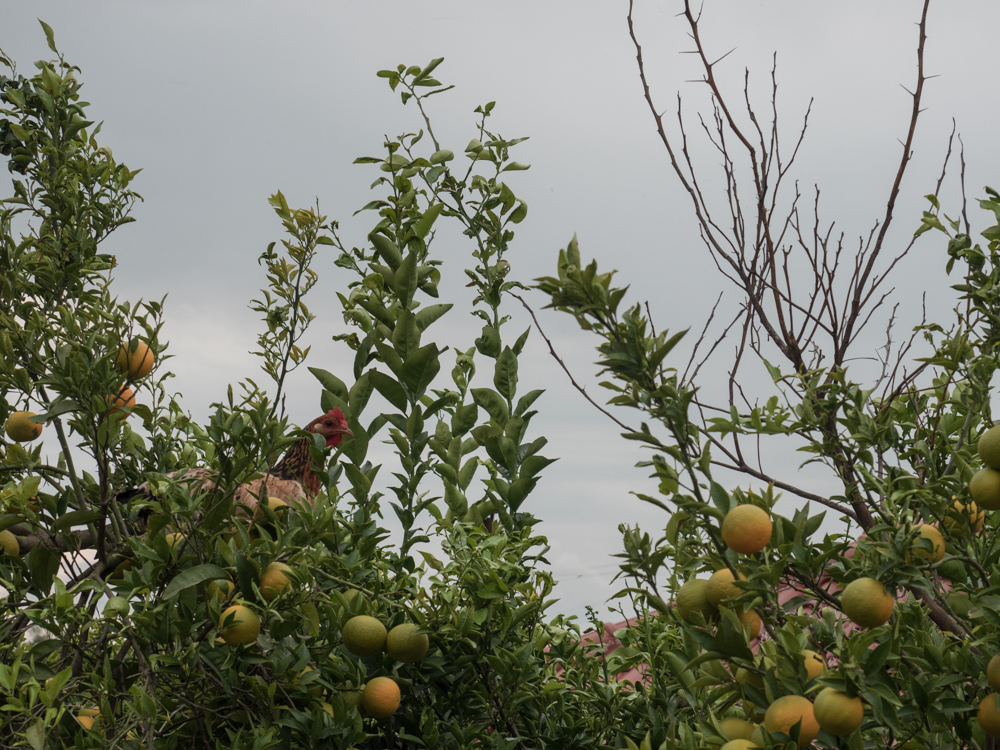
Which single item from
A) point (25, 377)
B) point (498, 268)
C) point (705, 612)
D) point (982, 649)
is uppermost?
point (498, 268)

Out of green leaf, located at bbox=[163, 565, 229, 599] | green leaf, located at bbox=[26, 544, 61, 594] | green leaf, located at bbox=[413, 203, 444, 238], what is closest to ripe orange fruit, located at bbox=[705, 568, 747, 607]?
green leaf, located at bbox=[163, 565, 229, 599]

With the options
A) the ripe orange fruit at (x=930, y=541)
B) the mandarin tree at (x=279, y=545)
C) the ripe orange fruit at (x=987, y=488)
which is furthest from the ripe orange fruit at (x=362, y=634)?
the ripe orange fruit at (x=987, y=488)

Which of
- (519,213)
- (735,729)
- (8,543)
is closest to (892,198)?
(519,213)

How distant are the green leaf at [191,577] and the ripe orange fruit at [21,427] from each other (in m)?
0.83

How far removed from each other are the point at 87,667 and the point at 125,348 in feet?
2.39

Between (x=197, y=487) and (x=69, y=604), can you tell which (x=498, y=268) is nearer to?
(x=197, y=487)

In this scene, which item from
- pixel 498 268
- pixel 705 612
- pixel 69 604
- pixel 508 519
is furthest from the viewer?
pixel 498 268

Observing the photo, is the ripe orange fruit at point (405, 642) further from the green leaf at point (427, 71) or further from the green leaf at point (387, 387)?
the green leaf at point (427, 71)

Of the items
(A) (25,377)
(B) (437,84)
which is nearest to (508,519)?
(A) (25,377)

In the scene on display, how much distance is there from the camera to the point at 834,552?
132cm

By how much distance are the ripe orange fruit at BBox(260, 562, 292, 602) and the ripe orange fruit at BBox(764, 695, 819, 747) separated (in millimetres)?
855

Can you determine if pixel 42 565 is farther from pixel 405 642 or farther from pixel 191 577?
pixel 405 642

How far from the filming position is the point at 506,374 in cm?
231

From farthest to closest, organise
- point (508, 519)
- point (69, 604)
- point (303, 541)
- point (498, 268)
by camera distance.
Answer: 1. point (498, 268)
2. point (508, 519)
3. point (303, 541)
4. point (69, 604)
